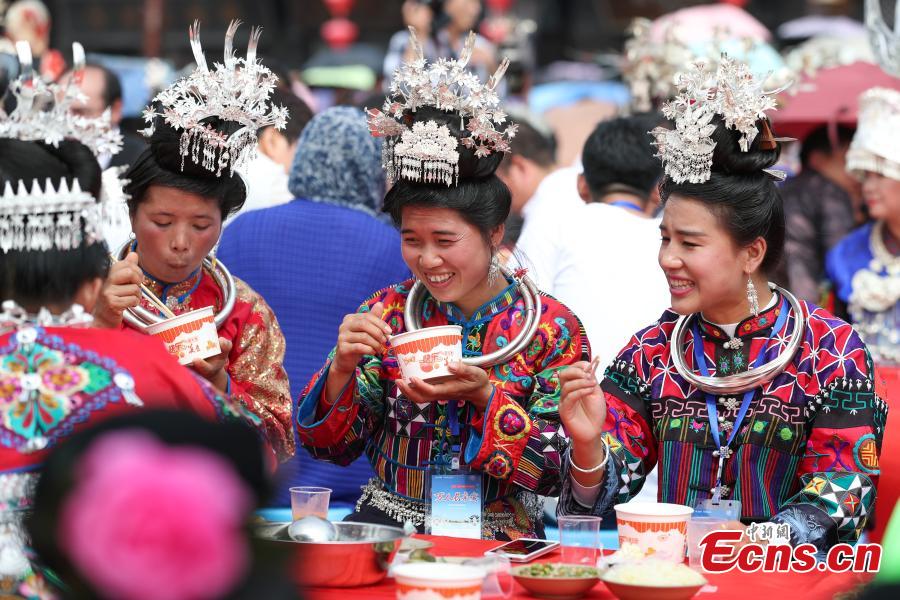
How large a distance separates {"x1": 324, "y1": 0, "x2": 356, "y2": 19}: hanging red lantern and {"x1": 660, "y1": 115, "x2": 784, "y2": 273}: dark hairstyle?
1243cm

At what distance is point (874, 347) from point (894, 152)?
0.88 m

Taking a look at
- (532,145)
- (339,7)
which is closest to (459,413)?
(532,145)

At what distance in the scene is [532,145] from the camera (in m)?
6.47

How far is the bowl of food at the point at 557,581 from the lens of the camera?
2.45m

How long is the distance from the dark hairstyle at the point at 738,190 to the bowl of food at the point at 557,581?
1.12 m

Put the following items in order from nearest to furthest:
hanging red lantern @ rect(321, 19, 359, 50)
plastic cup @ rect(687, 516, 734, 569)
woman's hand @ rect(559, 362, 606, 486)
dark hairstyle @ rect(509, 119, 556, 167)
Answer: plastic cup @ rect(687, 516, 734, 569) < woman's hand @ rect(559, 362, 606, 486) < dark hairstyle @ rect(509, 119, 556, 167) < hanging red lantern @ rect(321, 19, 359, 50)

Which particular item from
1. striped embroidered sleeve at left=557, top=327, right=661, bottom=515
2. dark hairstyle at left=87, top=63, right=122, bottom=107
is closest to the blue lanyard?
striped embroidered sleeve at left=557, top=327, right=661, bottom=515

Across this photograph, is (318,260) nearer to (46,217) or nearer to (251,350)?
(251,350)

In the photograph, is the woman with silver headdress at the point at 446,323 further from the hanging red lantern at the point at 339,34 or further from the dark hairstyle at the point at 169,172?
the hanging red lantern at the point at 339,34

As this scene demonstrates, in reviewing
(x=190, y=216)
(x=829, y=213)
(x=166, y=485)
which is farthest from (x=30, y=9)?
(x=166, y=485)

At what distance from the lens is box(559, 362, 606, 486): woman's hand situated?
296 cm

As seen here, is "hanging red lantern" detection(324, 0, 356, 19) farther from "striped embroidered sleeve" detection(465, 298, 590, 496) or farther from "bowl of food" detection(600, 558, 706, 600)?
"bowl of food" detection(600, 558, 706, 600)

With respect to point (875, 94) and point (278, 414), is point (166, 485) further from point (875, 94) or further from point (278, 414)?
point (875, 94)

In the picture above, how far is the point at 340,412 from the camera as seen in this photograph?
11.2 feet
